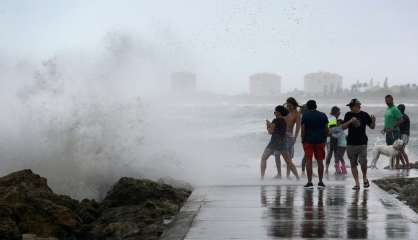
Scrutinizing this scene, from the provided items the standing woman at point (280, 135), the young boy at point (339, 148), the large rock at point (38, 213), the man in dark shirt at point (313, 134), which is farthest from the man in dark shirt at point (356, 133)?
the large rock at point (38, 213)

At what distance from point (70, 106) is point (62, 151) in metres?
2.59

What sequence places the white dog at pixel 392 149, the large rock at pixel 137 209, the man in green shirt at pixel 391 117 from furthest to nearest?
the white dog at pixel 392 149
the man in green shirt at pixel 391 117
the large rock at pixel 137 209

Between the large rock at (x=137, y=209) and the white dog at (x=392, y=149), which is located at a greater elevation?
the white dog at (x=392, y=149)

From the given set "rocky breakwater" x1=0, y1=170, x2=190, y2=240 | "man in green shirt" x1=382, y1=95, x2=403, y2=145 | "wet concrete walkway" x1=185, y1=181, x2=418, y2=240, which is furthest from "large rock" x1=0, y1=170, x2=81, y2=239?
"man in green shirt" x1=382, y1=95, x2=403, y2=145

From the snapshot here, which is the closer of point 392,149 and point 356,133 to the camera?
point 356,133

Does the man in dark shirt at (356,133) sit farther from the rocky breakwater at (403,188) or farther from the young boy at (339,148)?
the young boy at (339,148)

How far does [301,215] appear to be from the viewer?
9.57 metres

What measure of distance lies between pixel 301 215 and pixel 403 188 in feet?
13.2

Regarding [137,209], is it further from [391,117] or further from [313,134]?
[391,117]

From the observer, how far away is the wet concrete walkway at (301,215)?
8281 mm

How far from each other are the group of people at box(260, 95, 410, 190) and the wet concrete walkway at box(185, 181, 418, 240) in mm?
596

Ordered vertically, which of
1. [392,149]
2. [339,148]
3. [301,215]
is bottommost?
[301,215]

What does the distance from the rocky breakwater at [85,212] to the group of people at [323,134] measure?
239 centimetres

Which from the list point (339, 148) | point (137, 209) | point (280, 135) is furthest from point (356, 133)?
point (137, 209)
